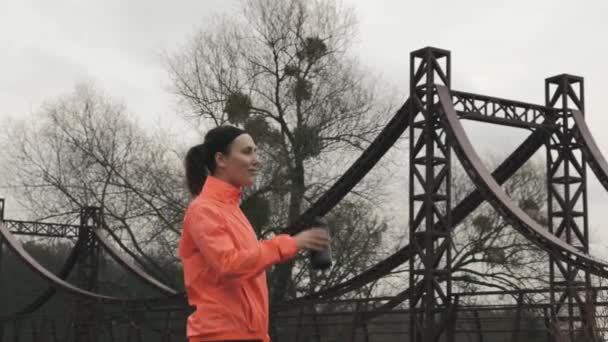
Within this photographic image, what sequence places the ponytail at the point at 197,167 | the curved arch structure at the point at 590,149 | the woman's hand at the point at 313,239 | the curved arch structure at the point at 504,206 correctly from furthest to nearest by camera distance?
1. the curved arch structure at the point at 590,149
2. the curved arch structure at the point at 504,206
3. the ponytail at the point at 197,167
4. the woman's hand at the point at 313,239

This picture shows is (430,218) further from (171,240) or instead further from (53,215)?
(53,215)

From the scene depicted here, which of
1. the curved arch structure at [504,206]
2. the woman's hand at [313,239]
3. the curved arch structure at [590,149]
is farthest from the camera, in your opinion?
the curved arch structure at [590,149]

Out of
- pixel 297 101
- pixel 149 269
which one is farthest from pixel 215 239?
pixel 149 269

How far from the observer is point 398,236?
2850 centimetres

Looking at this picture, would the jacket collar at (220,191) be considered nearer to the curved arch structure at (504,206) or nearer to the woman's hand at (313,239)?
the woman's hand at (313,239)

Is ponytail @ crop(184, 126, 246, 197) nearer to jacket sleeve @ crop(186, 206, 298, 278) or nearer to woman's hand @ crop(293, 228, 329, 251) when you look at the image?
jacket sleeve @ crop(186, 206, 298, 278)

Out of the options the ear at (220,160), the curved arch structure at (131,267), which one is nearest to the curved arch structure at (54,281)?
the curved arch structure at (131,267)

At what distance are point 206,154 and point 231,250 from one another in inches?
19.8

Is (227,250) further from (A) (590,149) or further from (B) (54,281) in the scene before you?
(B) (54,281)

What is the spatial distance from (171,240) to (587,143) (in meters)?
12.6

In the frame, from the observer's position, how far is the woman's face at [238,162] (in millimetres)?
3855

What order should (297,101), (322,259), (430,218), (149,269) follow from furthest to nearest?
(149,269), (297,101), (430,218), (322,259)

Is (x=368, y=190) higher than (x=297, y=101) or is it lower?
lower

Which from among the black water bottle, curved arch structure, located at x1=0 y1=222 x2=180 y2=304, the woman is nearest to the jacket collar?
A: the woman
